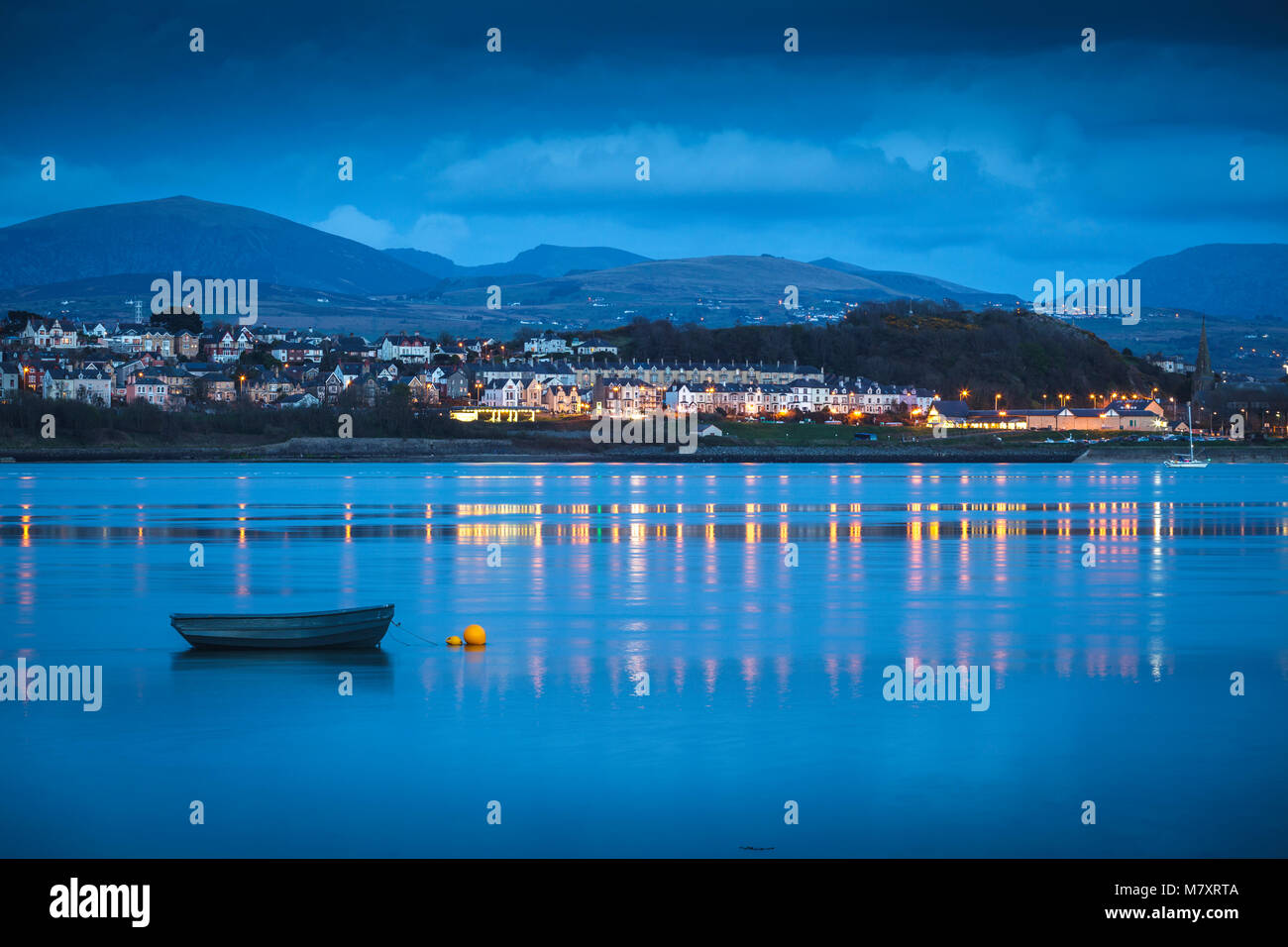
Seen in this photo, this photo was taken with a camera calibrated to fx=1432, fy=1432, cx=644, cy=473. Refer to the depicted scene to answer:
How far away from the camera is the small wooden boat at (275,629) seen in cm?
1859

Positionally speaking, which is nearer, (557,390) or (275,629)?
(275,629)

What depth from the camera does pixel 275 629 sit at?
1858cm

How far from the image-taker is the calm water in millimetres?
11336

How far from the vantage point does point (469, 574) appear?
29.3 m

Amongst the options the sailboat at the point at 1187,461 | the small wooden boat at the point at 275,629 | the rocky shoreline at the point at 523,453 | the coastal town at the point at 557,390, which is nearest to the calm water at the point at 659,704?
the small wooden boat at the point at 275,629

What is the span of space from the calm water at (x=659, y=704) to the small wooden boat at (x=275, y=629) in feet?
0.97

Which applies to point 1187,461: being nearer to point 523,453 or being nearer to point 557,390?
point 523,453

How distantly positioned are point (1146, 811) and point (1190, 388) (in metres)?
193

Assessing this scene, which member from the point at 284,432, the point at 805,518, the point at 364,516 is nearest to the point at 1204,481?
the point at 805,518

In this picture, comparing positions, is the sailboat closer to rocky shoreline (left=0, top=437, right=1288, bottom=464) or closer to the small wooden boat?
rocky shoreline (left=0, top=437, right=1288, bottom=464)

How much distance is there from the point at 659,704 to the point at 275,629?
18.7ft

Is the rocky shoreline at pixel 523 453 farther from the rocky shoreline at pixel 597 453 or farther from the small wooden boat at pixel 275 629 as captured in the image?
the small wooden boat at pixel 275 629

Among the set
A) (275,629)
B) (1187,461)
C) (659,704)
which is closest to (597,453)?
(1187,461)

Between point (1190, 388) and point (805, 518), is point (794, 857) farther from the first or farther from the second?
point (1190, 388)
